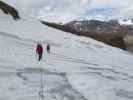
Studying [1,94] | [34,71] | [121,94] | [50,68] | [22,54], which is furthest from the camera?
[22,54]

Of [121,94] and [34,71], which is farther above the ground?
[34,71]

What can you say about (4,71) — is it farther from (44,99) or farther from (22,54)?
(22,54)

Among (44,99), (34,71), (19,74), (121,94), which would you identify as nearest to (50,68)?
(34,71)

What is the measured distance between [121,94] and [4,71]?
5.09 meters

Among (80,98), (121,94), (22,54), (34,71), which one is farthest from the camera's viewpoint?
(22,54)

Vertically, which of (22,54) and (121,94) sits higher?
(22,54)

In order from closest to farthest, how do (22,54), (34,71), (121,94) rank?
(121,94) < (34,71) < (22,54)

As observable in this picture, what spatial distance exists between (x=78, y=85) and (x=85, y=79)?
1.51 meters

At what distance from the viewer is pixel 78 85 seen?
1252 centimetres

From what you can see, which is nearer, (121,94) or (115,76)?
(121,94)

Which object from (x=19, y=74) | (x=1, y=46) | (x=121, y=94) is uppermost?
(x=1, y=46)

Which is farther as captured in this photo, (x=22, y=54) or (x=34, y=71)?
(x=22, y=54)

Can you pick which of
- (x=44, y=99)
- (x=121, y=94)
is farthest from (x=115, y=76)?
(x=44, y=99)

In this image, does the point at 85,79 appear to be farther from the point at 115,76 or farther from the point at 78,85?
the point at 115,76
